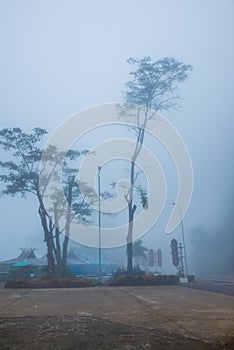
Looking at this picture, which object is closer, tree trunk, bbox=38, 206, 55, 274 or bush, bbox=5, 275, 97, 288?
bush, bbox=5, 275, 97, 288

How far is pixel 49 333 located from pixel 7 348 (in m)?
0.91

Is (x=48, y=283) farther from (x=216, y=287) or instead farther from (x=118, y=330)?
(x=118, y=330)

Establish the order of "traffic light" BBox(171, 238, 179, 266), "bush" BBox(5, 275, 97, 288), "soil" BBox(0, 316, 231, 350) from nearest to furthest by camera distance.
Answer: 1. "soil" BBox(0, 316, 231, 350)
2. "bush" BBox(5, 275, 97, 288)
3. "traffic light" BBox(171, 238, 179, 266)

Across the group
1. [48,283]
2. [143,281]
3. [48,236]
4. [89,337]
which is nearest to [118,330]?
[89,337]

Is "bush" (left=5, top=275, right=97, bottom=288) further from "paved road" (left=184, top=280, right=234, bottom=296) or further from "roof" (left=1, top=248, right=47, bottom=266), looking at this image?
"roof" (left=1, top=248, right=47, bottom=266)

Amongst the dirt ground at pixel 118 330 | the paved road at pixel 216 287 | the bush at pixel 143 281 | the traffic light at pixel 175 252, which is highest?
the traffic light at pixel 175 252

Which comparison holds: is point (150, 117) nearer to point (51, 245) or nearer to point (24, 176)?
point (24, 176)

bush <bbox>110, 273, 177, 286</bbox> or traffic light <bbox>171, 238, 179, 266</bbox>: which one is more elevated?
traffic light <bbox>171, 238, 179, 266</bbox>

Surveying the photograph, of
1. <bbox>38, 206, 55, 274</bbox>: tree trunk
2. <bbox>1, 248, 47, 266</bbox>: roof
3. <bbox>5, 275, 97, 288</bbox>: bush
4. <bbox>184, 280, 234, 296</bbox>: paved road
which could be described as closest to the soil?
<bbox>184, 280, 234, 296</bbox>: paved road

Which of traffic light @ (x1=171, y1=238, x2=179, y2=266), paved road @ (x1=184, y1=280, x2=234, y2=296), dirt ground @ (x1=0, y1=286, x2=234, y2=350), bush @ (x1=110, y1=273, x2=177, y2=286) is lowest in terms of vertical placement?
paved road @ (x1=184, y1=280, x2=234, y2=296)

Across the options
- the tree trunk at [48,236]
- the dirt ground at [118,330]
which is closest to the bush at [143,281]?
the tree trunk at [48,236]

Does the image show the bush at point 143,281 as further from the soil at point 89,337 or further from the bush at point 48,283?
the soil at point 89,337

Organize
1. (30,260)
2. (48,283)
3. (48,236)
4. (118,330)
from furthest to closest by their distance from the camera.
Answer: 1. (30,260)
2. (48,236)
3. (48,283)
4. (118,330)

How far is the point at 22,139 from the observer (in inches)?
936
